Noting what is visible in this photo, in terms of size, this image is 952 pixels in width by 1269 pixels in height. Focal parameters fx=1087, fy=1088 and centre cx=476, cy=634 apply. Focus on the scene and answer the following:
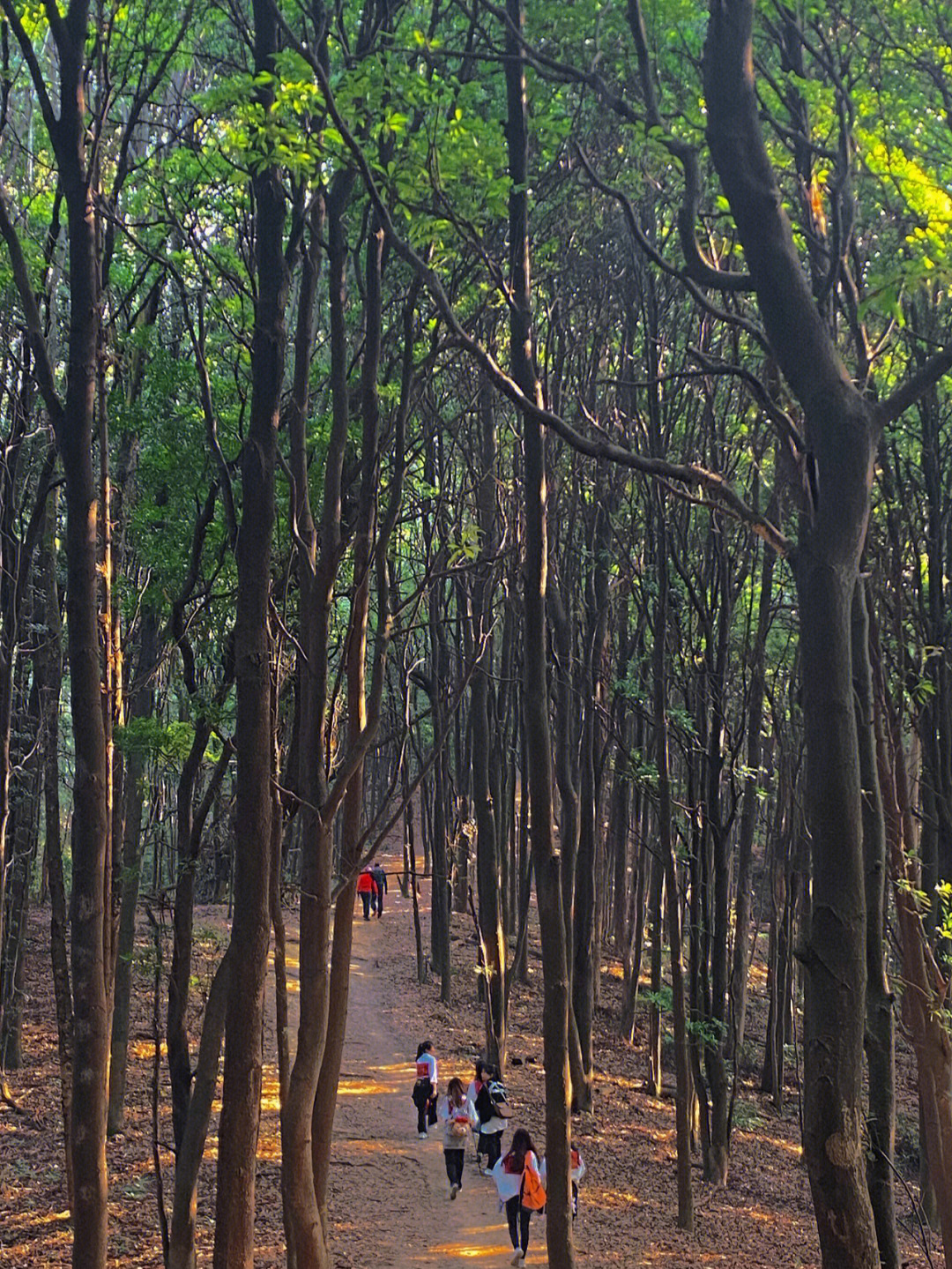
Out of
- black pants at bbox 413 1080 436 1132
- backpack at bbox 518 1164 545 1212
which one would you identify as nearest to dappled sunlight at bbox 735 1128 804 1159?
black pants at bbox 413 1080 436 1132

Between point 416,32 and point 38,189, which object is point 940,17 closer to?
point 416,32

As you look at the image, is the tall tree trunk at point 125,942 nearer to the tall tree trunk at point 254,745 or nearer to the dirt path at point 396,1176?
the dirt path at point 396,1176

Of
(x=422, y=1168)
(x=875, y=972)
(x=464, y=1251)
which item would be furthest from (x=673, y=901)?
(x=422, y=1168)

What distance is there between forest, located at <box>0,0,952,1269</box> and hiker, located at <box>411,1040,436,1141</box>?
55 cm

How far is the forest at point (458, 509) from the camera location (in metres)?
5.57

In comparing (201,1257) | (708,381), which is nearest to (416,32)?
(708,381)

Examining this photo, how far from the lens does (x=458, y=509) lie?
13.6m

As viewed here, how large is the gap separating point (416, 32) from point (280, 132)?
1.05m


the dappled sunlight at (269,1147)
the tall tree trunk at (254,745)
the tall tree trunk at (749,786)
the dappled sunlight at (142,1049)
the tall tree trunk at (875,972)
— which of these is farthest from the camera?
the dappled sunlight at (142,1049)

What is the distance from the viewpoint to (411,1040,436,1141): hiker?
13961 mm

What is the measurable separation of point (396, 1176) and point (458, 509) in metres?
8.14

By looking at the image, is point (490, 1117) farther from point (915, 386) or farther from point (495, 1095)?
point (915, 386)

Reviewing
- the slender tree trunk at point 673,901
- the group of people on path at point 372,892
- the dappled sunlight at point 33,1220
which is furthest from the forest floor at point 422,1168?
the group of people on path at point 372,892

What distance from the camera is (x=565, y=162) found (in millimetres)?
10266
